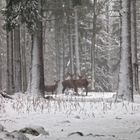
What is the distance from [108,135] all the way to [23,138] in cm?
148

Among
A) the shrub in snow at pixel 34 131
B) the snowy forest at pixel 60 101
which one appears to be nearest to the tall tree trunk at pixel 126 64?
the snowy forest at pixel 60 101

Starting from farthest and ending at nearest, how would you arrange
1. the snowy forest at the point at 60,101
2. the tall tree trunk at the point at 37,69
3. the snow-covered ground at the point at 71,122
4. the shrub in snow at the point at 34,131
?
the tall tree trunk at the point at 37,69
the snowy forest at the point at 60,101
the shrub in snow at the point at 34,131
the snow-covered ground at the point at 71,122

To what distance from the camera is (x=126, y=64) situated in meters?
15.8

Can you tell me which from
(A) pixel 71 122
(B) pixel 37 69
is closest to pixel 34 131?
(A) pixel 71 122

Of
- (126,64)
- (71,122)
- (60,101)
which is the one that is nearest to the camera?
(71,122)

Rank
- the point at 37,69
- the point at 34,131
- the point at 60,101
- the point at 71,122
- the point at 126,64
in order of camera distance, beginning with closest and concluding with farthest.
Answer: the point at 34,131 < the point at 71,122 < the point at 60,101 < the point at 126,64 < the point at 37,69

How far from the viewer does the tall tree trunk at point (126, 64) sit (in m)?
15.7

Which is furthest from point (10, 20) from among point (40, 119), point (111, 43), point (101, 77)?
point (111, 43)

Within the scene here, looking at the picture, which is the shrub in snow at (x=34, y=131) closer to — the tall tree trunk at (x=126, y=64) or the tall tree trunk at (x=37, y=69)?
the tall tree trunk at (x=126, y=64)

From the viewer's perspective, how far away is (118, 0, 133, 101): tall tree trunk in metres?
15.7

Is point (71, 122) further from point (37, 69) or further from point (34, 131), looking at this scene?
point (37, 69)

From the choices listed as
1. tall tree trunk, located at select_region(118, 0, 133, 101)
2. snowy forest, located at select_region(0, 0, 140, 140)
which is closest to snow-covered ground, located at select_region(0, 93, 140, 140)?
snowy forest, located at select_region(0, 0, 140, 140)

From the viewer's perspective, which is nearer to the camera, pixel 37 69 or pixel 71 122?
pixel 71 122

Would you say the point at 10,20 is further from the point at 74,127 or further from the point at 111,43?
the point at 111,43
